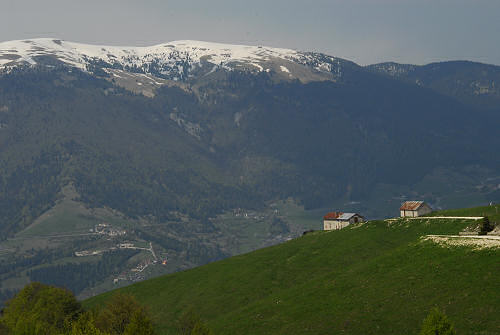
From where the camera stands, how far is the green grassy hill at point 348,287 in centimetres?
9194

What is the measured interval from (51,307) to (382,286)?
237 feet

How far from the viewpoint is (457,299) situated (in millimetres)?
90438

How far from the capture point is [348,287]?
112 metres

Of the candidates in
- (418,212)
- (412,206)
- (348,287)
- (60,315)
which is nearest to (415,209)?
Answer: (418,212)

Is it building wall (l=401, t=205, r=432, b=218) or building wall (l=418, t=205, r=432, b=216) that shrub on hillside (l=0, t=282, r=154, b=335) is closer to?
building wall (l=401, t=205, r=432, b=218)

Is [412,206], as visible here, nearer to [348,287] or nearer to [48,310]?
[348,287]

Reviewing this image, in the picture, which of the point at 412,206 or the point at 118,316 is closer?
the point at 118,316

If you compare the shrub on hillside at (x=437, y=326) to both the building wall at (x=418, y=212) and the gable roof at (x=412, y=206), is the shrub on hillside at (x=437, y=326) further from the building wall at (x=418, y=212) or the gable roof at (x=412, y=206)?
the gable roof at (x=412, y=206)

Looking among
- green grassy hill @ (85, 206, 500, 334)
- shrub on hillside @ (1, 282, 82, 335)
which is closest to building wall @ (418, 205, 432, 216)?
green grassy hill @ (85, 206, 500, 334)

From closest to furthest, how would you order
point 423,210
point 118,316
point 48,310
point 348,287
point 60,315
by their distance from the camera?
point 348,287 → point 118,316 → point 60,315 → point 48,310 → point 423,210

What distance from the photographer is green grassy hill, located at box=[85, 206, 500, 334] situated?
91.9 meters

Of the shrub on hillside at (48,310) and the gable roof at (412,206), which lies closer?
the shrub on hillside at (48,310)

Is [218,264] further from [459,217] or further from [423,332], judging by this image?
[423,332]

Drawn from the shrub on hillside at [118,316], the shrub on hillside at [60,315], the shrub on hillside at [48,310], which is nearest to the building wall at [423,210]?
the shrub on hillside at [60,315]
